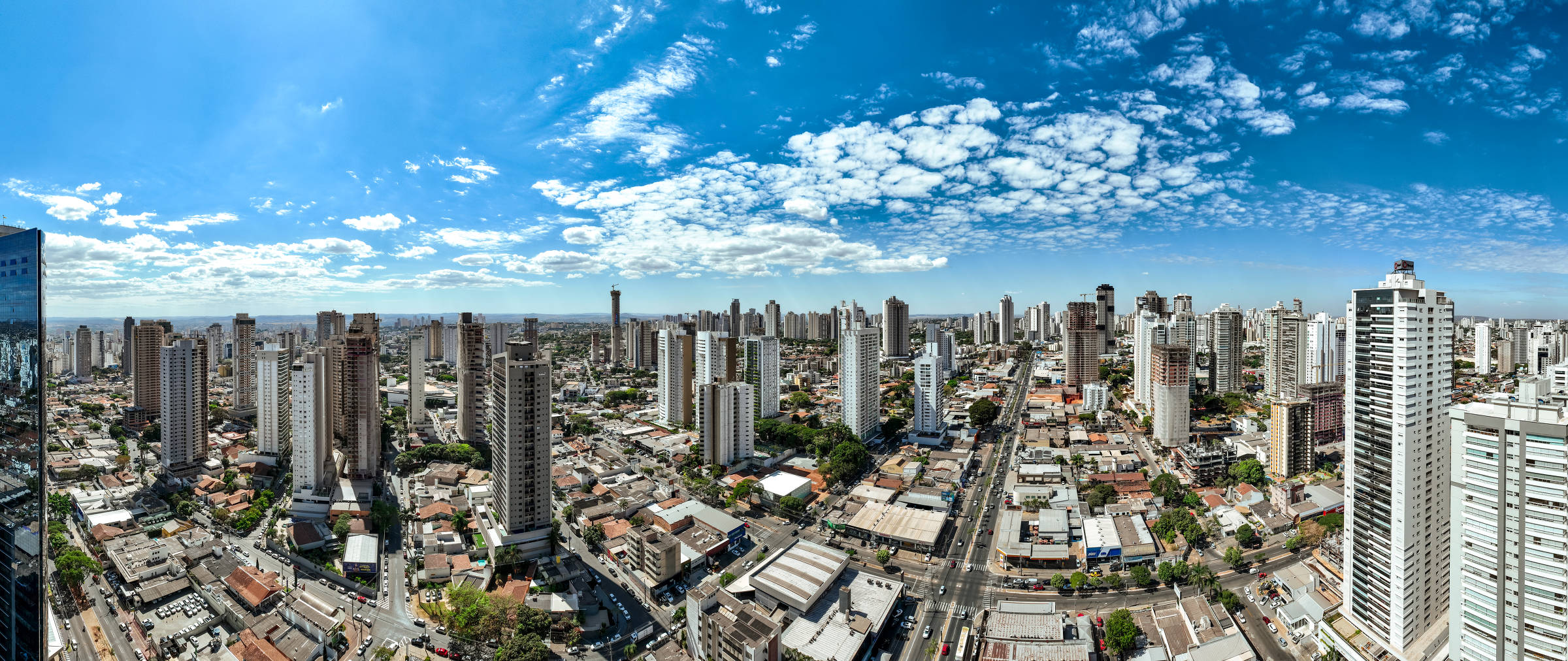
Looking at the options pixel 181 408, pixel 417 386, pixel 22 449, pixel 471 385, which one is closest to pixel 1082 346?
pixel 471 385

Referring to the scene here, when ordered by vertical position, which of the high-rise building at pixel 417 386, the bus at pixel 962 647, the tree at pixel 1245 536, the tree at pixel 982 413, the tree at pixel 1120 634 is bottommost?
the bus at pixel 962 647

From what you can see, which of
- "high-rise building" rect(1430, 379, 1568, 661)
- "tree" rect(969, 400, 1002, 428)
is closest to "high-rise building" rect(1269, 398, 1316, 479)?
"tree" rect(969, 400, 1002, 428)

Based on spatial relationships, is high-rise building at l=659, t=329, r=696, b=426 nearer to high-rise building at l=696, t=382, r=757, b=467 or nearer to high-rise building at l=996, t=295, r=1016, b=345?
high-rise building at l=696, t=382, r=757, b=467

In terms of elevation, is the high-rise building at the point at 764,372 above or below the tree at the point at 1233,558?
above

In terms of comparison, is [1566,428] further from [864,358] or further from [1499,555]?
[864,358]

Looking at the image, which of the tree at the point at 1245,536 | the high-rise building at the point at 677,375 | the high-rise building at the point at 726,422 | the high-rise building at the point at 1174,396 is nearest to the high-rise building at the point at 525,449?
the high-rise building at the point at 726,422

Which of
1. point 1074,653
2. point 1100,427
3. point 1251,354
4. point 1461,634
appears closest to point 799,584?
point 1074,653

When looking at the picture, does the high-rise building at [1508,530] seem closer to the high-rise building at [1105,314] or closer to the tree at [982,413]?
the tree at [982,413]
